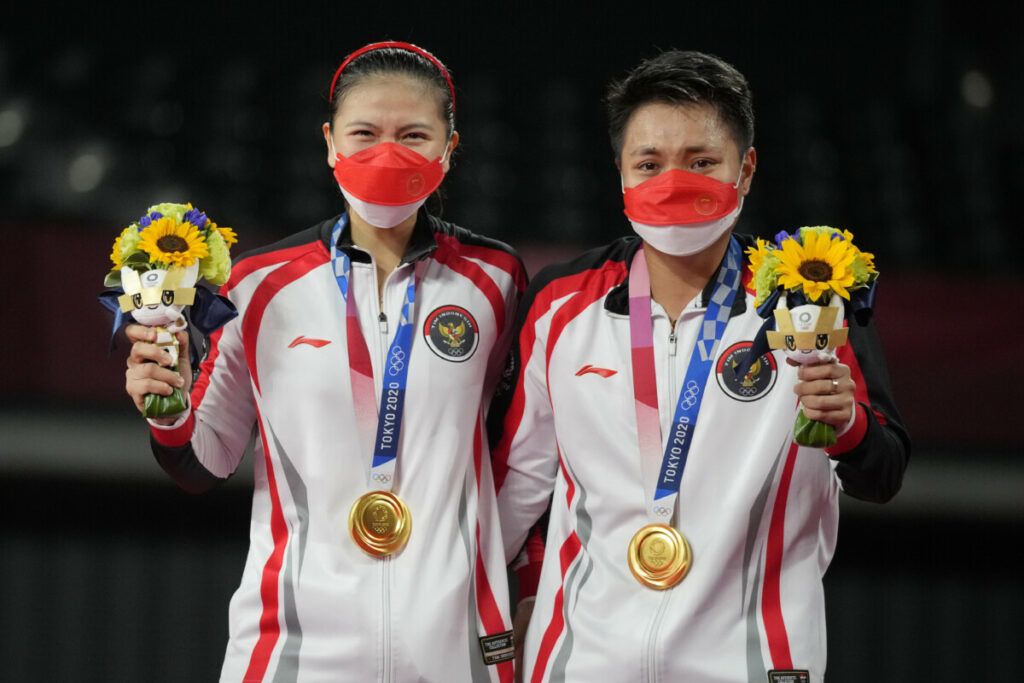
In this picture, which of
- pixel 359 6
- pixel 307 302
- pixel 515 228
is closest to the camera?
pixel 307 302

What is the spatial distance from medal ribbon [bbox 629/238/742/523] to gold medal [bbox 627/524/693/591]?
31mm

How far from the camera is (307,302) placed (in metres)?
2.51

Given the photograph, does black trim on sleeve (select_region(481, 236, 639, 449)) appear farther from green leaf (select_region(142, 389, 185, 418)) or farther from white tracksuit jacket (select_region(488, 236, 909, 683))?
green leaf (select_region(142, 389, 185, 418))

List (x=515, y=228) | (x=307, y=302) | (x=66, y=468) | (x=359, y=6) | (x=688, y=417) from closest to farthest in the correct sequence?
1. (x=688, y=417)
2. (x=307, y=302)
3. (x=66, y=468)
4. (x=515, y=228)
5. (x=359, y=6)

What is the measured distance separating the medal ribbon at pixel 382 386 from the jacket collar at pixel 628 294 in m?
0.39

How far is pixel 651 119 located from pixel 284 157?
12.2ft

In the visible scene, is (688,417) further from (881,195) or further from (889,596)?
(881,195)

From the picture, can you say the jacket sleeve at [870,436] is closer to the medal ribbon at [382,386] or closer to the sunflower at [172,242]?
the medal ribbon at [382,386]

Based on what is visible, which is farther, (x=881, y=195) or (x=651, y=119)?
(x=881, y=195)

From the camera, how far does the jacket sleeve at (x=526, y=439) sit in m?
2.54

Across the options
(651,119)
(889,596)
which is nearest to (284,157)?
(889,596)

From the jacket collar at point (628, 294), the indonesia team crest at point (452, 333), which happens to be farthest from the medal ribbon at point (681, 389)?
the indonesia team crest at point (452, 333)

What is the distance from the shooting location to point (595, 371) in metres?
2.42

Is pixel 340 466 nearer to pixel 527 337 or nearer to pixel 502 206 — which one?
pixel 527 337
